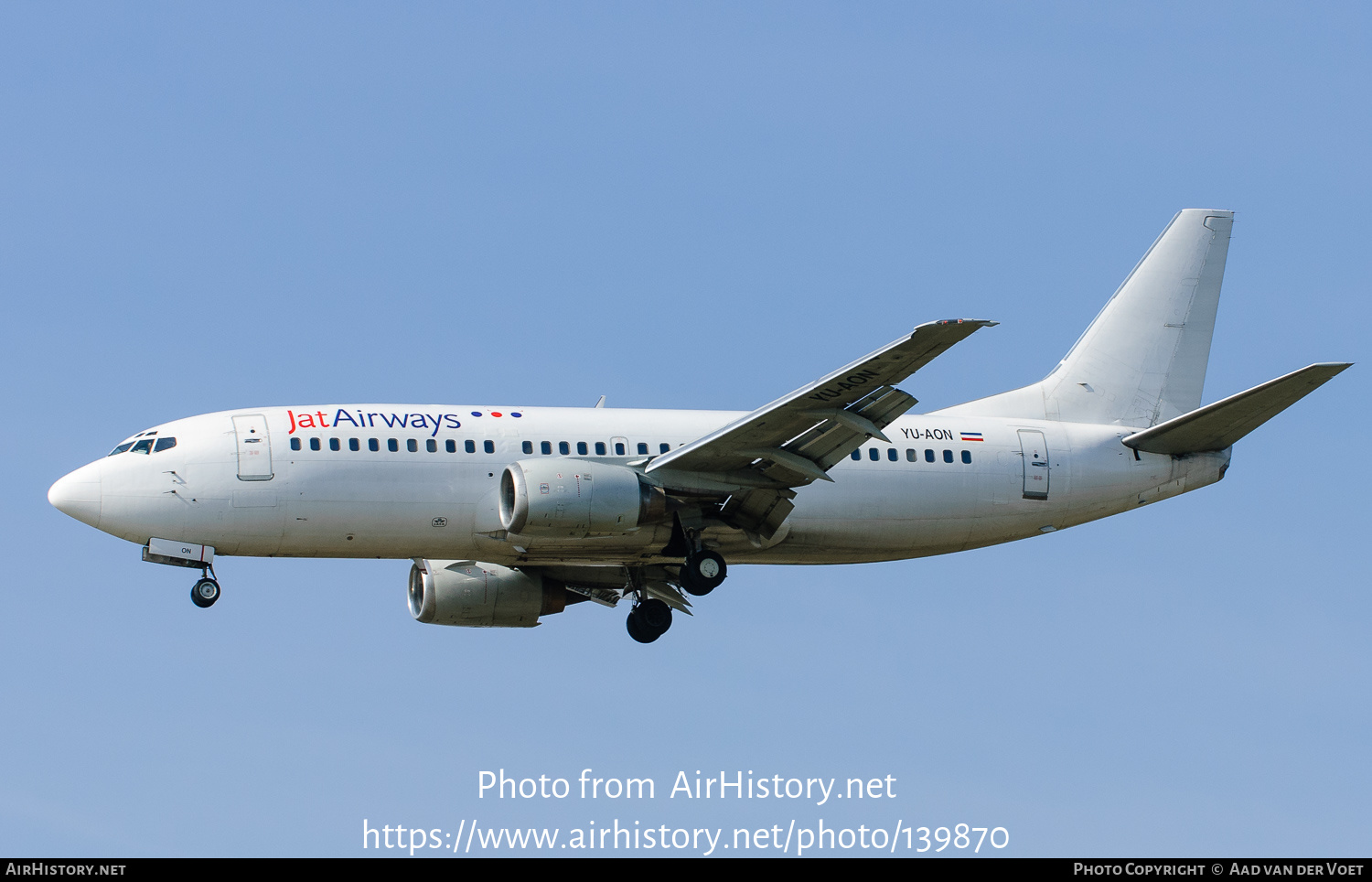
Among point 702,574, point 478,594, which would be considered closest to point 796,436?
point 702,574

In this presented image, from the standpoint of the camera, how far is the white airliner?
119ft

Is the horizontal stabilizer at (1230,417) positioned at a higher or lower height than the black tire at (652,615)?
higher

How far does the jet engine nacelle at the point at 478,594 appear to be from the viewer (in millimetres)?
41906

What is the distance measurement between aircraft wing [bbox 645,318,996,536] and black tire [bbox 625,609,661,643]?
183 inches

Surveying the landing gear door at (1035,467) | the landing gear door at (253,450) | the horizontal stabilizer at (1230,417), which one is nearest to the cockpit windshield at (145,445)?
the landing gear door at (253,450)

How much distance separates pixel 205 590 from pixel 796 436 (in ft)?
39.9

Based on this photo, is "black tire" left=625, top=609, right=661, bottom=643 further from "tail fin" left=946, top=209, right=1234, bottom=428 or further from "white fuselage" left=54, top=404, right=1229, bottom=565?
"tail fin" left=946, top=209, right=1234, bottom=428

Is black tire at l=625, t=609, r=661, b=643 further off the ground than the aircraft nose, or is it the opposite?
the aircraft nose

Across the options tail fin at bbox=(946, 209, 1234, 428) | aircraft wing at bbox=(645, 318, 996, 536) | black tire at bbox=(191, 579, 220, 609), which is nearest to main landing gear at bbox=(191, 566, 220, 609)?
black tire at bbox=(191, 579, 220, 609)

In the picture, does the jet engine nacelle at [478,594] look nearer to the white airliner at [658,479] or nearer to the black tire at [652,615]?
the white airliner at [658,479]

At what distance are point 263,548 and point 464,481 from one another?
4.19 meters

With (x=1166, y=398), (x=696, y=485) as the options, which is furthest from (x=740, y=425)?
(x=1166, y=398)

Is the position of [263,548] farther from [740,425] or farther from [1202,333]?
[1202,333]

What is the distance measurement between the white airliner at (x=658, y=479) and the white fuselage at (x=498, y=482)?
4 centimetres
